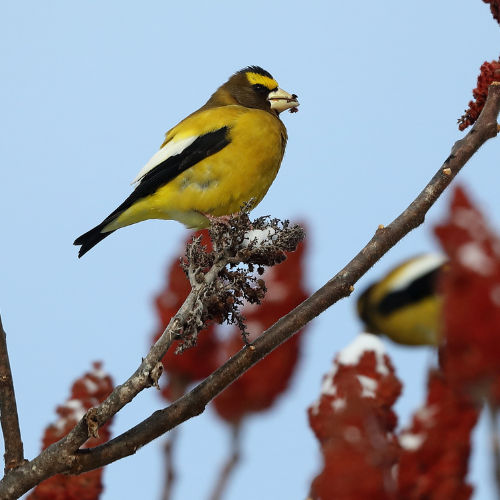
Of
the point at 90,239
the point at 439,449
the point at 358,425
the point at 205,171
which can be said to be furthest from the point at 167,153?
the point at 439,449

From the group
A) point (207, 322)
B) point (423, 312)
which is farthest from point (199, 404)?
point (423, 312)

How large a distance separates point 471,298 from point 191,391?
145 cm

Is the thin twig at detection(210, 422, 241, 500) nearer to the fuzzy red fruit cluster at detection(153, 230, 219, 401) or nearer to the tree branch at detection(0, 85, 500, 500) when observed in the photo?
the fuzzy red fruit cluster at detection(153, 230, 219, 401)

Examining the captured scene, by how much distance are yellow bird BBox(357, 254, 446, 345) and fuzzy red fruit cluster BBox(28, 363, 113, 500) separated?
8.25ft

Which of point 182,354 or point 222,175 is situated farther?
point 182,354

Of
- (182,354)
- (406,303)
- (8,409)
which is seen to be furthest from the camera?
(406,303)

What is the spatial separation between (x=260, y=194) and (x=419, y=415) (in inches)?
125

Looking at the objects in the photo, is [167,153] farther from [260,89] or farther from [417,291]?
[417,291]

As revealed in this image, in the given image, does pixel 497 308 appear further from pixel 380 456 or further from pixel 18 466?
pixel 18 466

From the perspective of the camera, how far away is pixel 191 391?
3.78 m

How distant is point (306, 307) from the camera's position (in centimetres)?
387

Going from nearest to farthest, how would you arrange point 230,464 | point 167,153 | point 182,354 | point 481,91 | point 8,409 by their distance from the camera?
point 8,409, point 481,91, point 167,153, point 230,464, point 182,354

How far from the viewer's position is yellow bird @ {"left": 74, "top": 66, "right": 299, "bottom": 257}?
19.7ft

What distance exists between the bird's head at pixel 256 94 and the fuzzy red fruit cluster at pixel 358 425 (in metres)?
3.50
